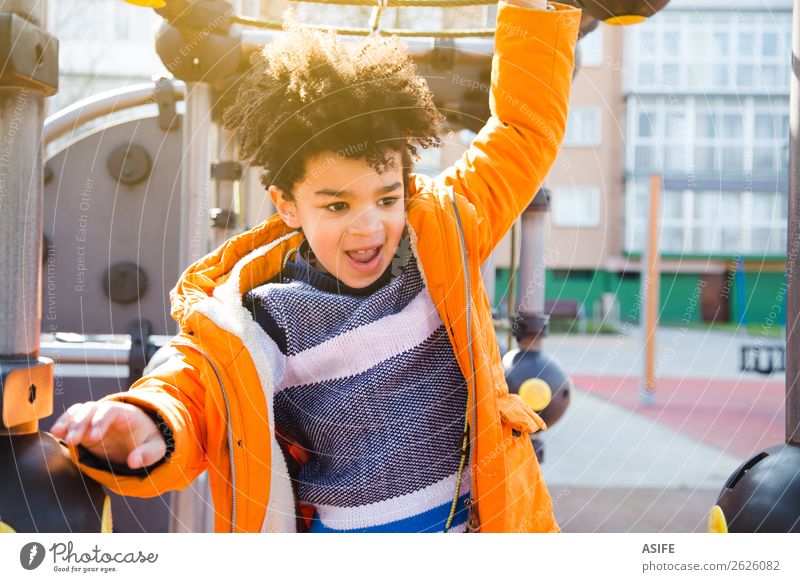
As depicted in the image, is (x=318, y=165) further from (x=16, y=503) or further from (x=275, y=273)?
(x=16, y=503)

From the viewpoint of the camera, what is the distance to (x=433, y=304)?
2.23ft

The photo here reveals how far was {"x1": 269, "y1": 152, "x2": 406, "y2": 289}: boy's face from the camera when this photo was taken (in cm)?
64

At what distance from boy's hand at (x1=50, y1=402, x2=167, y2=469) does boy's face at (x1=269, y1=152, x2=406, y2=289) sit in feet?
0.66

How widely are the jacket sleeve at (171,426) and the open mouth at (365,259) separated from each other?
0.46 ft

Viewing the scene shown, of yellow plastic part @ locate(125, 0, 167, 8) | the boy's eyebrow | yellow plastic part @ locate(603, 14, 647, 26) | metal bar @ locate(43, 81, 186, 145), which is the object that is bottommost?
the boy's eyebrow

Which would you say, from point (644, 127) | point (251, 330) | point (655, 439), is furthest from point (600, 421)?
point (251, 330)

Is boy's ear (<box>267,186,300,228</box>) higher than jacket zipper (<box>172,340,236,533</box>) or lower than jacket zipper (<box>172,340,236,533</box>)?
A: higher

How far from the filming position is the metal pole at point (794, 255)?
69 cm

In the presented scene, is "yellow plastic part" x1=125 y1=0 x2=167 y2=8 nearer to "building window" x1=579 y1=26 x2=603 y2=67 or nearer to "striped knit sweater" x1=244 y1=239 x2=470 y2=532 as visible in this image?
"striped knit sweater" x1=244 y1=239 x2=470 y2=532

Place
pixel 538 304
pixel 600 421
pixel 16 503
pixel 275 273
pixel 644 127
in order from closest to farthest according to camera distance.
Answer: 1. pixel 16 503
2. pixel 275 273
3. pixel 538 304
4. pixel 600 421
5. pixel 644 127

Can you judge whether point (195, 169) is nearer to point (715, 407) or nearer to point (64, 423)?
point (64, 423)

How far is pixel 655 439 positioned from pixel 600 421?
1.51 feet

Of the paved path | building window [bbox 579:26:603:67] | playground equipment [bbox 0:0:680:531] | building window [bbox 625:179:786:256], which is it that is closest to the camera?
playground equipment [bbox 0:0:680:531]

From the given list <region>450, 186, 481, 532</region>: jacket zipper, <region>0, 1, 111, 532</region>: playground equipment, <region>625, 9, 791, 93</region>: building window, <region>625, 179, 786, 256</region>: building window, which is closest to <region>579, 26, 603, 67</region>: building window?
<region>625, 9, 791, 93</region>: building window
